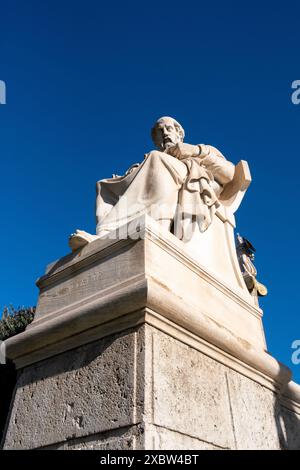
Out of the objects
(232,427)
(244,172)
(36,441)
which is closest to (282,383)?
(232,427)

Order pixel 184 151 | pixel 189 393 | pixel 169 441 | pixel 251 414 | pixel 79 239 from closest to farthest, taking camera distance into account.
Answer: pixel 169 441 < pixel 189 393 < pixel 251 414 < pixel 79 239 < pixel 184 151

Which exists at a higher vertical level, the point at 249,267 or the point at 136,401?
the point at 249,267

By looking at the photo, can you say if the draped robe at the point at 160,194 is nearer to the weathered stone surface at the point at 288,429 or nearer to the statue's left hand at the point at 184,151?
the statue's left hand at the point at 184,151

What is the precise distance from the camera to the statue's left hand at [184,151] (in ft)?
13.3

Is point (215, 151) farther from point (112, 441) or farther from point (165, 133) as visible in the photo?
point (112, 441)

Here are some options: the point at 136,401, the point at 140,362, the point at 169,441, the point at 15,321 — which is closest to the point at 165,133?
the point at 140,362

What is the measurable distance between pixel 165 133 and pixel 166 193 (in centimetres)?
152

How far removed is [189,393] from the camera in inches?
85.5

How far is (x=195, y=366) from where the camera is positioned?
231 centimetres

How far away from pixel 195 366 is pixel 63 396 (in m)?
0.74

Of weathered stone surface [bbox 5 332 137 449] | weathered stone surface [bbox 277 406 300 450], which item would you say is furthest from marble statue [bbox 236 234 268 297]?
weathered stone surface [bbox 5 332 137 449]

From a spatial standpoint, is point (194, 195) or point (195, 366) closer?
point (195, 366)

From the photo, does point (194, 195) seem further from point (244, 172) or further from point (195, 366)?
point (195, 366)

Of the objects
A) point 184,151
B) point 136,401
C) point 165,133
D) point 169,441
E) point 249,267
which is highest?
point 249,267
